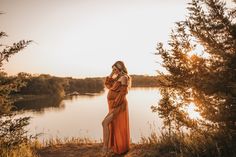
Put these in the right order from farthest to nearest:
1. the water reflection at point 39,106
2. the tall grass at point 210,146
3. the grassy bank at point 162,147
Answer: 1. the water reflection at point 39,106
2. the grassy bank at point 162,147
3. the tall grass at point 210,146

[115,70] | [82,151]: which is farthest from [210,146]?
[82,151]

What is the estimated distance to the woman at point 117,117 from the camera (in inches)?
327

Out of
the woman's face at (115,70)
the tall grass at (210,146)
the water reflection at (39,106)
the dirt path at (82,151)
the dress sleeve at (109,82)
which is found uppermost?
the woman's face at (115,70)

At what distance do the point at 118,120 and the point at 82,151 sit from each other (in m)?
1.84

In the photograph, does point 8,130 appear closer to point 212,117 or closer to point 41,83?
point 212,117

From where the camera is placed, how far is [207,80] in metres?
A: 6.28

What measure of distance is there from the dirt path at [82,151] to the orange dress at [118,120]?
0.27 meters

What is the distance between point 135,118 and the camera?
34.0 m

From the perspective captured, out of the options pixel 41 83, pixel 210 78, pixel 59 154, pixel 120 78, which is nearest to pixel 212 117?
pixel 210 78

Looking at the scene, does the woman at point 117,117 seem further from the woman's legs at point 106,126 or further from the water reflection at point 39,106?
the water reflection at point 39,106

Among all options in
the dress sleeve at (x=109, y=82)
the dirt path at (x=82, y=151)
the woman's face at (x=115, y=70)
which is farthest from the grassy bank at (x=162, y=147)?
the woman's face at (x=115, y=70)

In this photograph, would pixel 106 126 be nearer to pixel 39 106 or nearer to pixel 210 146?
pixel 210 146

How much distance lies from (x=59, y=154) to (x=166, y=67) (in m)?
4.12

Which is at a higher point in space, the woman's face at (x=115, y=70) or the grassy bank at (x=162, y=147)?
the woman's face at (x=115, y=70)
